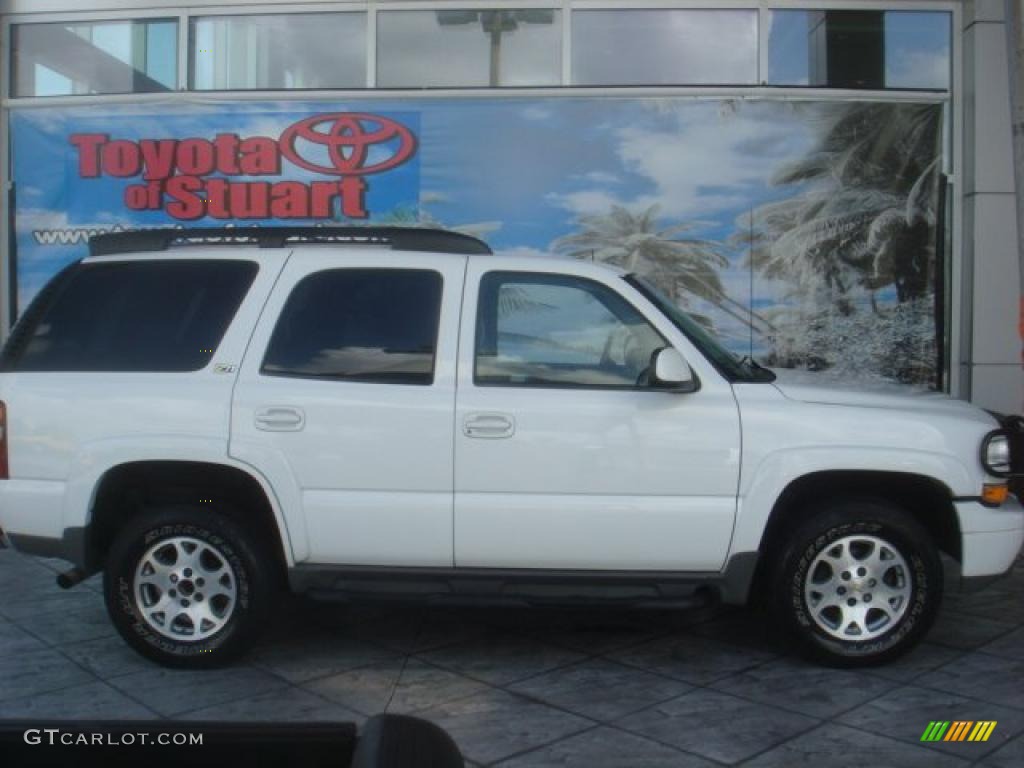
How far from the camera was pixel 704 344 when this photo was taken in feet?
16.5

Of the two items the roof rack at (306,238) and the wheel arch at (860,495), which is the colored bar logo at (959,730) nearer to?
the wheel arch at (860,495)

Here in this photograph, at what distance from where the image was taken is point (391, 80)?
389 inches

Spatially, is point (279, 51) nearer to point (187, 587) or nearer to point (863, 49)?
point (863, 49)

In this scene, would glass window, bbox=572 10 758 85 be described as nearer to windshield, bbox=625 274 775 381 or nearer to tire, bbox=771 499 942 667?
windshield, bbox=625 274 775 381

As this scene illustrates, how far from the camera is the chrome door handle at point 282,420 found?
188 inches

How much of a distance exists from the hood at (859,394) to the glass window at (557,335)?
67 centimetres

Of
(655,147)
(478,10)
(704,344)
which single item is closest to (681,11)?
(655,147)

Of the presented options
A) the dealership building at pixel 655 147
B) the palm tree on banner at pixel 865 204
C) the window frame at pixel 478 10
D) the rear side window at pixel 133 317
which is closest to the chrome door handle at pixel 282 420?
the rear side window at pixel 133 317

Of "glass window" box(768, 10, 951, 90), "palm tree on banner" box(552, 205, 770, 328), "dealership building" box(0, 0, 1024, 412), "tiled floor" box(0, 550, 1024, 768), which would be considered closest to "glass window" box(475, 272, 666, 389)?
"tiled floor" box(0, 550, 1024, 768)

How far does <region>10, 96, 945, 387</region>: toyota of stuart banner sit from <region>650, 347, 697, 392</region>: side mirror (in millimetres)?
5054

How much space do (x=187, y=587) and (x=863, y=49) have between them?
25.3ft

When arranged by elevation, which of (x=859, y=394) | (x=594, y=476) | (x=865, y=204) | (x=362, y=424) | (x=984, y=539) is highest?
(x=865, y=204)

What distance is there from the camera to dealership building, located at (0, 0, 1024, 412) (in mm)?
9500

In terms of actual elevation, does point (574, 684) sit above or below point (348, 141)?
below
